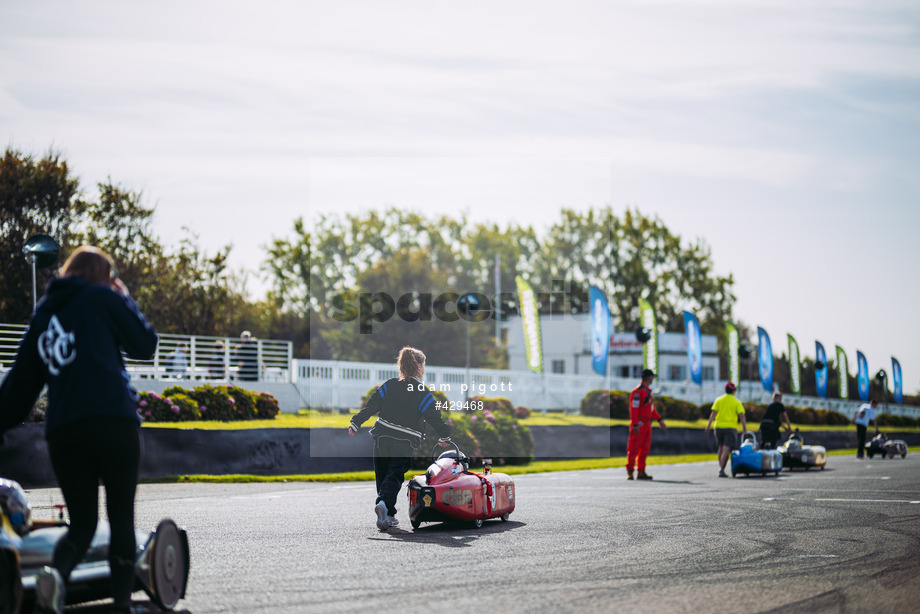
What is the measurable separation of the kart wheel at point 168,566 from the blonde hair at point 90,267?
4.43ft

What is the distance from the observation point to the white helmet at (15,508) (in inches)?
217

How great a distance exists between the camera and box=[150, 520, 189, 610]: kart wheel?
549 cm

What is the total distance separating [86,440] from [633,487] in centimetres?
1199

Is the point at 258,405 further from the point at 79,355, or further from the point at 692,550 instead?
the point at 79,355

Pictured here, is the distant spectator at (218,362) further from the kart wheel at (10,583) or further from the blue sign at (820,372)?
the blue sign at (820,372)

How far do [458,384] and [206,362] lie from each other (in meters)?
7.99

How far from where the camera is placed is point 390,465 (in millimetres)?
10086

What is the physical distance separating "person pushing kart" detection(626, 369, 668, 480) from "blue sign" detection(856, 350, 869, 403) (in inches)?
2069

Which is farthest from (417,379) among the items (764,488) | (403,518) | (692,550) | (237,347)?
(237,347)

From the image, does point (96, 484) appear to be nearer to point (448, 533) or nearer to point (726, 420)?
point (448, 533)

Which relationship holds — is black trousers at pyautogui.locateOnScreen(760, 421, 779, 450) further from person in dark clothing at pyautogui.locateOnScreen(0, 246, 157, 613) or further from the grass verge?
person in dark clothing at pyautogui.locateOnScreen(0, 246, 157, 613)

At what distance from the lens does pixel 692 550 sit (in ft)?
27.2

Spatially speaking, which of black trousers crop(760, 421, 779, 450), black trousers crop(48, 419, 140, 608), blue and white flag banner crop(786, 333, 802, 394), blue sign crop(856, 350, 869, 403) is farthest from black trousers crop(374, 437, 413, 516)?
blue sign crop(856, 350, 869, 403)

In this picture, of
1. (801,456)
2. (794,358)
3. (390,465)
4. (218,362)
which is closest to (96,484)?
(390,465)
